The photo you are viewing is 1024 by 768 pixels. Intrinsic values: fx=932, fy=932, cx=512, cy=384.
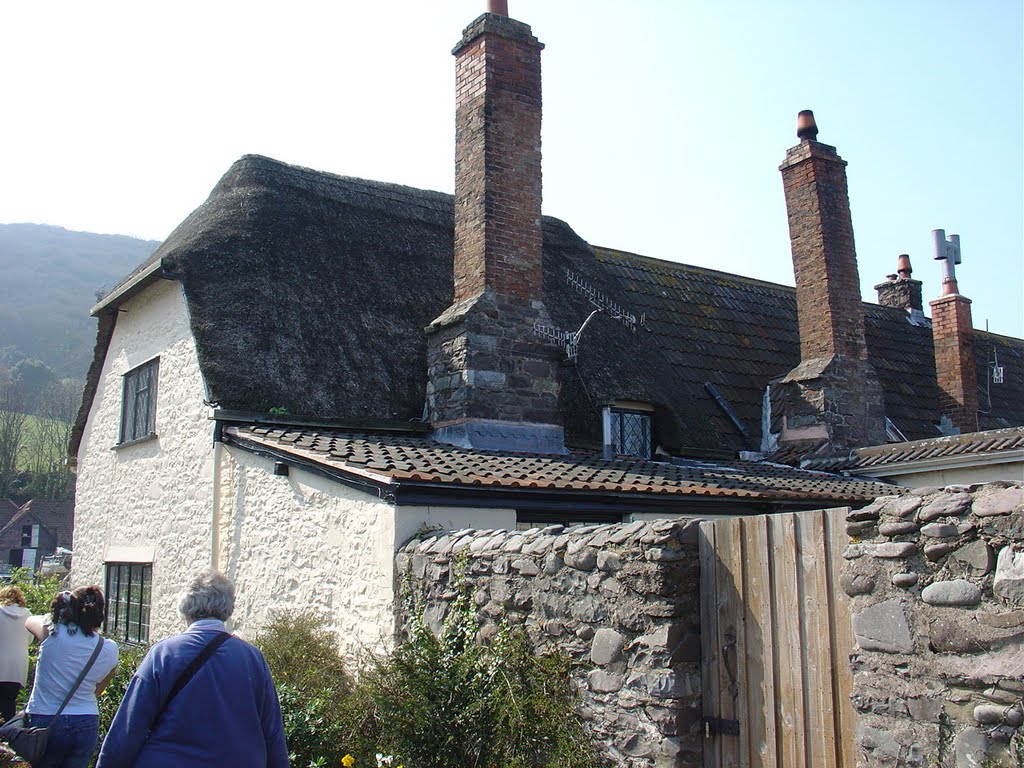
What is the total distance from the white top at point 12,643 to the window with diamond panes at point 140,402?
4.70m

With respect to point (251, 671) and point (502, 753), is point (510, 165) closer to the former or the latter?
point (502, 753)

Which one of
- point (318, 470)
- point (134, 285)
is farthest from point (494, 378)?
point (134, 285)

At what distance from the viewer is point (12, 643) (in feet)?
21.7

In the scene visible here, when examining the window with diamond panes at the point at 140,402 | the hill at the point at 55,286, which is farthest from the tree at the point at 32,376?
the window with diamond panes at the point at 140,402

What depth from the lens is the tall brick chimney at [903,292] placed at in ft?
66.9

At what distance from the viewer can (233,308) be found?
10.3m

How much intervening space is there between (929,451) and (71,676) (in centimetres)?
986

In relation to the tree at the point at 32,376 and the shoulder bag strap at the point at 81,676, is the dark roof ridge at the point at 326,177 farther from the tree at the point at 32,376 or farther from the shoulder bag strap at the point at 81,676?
the tree at the point at 32,376

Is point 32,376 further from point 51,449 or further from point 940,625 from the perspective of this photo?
point 940,625

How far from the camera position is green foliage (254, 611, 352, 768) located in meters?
5.82

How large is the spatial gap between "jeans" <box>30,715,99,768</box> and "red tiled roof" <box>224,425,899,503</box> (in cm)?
252

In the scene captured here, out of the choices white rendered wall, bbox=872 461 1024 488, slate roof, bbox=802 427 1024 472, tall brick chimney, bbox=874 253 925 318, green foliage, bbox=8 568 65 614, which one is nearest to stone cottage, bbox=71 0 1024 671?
slate roof, bbox=802 427 1024 472

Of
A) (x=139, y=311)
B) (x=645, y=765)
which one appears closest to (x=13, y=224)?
(x=139, y=311)

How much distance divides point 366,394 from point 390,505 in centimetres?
351
